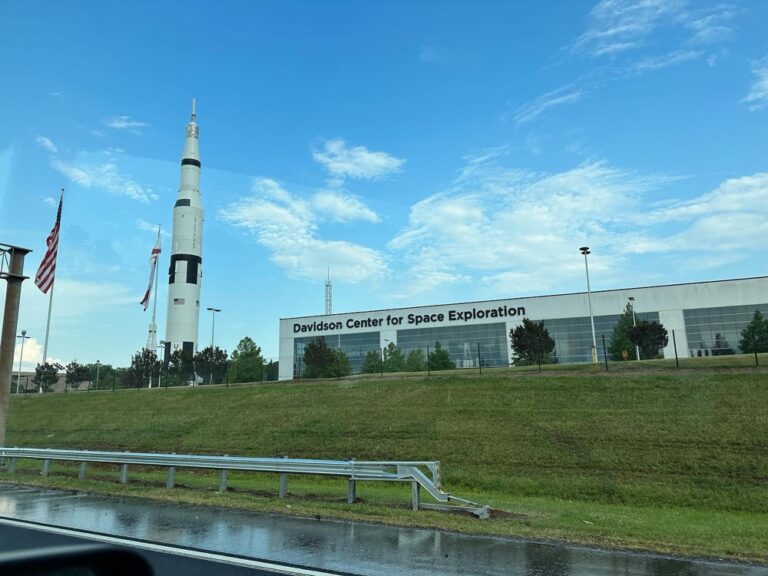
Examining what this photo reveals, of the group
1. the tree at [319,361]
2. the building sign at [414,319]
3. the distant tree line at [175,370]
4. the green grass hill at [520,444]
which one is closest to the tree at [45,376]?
the distant tree line at [175,370]

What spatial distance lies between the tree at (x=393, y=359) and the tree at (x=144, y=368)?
864 inches

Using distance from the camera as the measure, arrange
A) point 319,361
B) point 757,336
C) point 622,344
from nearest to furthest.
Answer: point 319,361
point 757,336
point 622,344

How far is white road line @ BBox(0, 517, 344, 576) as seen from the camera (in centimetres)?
588

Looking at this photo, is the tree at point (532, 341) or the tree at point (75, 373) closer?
the tree at point (532, 341)

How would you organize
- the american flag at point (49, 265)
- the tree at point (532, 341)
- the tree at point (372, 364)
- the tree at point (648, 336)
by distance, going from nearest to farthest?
the american flag at point (49, 265) → the tree at point (532, 341) → the tree at point (648, 336) → the tree at point (372, 364)

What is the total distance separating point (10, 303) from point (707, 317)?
57973mm

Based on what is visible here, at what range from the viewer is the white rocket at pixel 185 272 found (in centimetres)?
6405

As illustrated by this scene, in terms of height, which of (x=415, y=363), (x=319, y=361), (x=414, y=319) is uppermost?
(x=414, y=319)

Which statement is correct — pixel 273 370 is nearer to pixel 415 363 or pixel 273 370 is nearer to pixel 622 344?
pixel 415 363

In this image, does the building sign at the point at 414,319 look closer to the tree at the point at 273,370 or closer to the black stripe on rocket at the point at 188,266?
the tree at the point at 273,370

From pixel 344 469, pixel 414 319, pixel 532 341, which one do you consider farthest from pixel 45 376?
pixel 344 469

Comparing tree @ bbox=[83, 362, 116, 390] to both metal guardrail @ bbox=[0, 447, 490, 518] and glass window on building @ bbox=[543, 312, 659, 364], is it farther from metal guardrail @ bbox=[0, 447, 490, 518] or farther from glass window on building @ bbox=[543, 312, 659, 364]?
glass window on building @ bbox=[543, 312, 659, 364]

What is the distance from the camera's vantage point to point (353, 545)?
7.07 metres

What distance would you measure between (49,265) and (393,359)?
39063 mm
